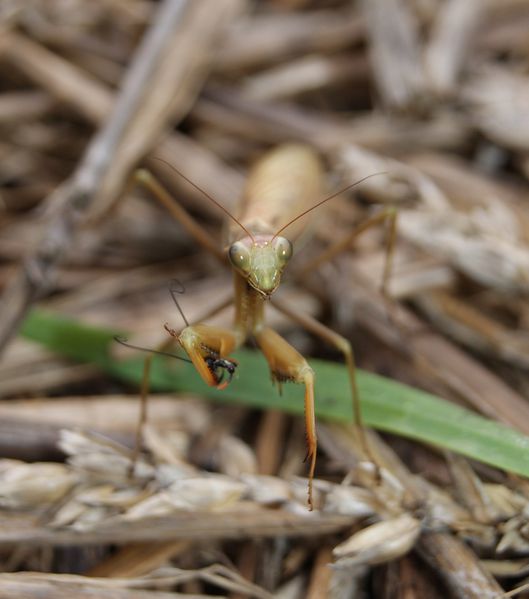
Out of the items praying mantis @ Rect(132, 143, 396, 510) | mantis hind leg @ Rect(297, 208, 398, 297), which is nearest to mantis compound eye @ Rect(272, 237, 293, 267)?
praying mantis @ Rect(132, 143, 396, 510)

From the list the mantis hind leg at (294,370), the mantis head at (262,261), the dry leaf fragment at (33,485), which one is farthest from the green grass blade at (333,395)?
the dry leaf fragment at (33,485)

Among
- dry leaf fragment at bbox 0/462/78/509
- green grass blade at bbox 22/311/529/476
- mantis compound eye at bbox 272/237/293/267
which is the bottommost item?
dry leaf fragment at bbox 0/462/78/509

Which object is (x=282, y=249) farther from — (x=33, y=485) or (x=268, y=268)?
(x=33, y=485)

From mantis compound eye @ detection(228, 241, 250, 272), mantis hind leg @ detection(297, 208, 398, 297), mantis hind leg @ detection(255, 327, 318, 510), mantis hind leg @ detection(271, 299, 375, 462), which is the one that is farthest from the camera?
mantis hind leg @ detection(297, 208, 398, 297)

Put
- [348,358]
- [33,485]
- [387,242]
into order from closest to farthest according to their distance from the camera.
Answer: [33,485] < [348,358] < [387,242]

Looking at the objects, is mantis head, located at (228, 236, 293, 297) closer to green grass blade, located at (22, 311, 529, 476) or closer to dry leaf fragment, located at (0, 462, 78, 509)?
green grass blade, located at (22, 311, 529, 476)

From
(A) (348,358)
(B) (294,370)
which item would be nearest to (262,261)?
(B) (294,370)

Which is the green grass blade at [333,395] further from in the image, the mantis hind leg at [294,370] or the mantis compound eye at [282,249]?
the mantis compound eye at [282,249]
